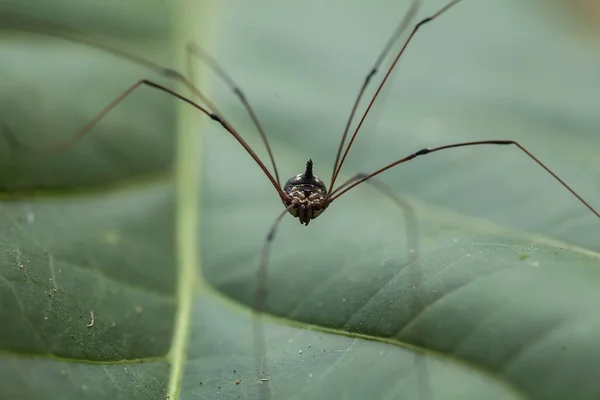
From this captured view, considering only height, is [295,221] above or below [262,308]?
above

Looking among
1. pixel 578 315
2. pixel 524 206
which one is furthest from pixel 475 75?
pixel 578 315

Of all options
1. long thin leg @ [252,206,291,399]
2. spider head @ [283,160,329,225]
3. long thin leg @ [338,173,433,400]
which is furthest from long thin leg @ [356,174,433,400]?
long thin leg @ [252,206,291,399]

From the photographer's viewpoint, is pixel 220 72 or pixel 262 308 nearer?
pixel 262 308

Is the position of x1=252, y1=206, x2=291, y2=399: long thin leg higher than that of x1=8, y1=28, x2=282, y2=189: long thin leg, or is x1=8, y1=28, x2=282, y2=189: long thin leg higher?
x1=8, y1=28, x2=282, y2=189: long thin leg

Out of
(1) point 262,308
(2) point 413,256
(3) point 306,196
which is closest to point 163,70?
(3) point 306,196

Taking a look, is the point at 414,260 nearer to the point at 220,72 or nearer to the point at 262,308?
the point at 262,308

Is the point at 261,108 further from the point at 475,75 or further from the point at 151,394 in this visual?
the point at 151,394

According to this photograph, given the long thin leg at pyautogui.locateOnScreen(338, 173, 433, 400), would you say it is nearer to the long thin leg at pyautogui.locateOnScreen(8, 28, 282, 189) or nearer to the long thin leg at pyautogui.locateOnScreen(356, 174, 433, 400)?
the long thin leg at pyautogui.locateOnScreen(356, 174, 433, 400)
